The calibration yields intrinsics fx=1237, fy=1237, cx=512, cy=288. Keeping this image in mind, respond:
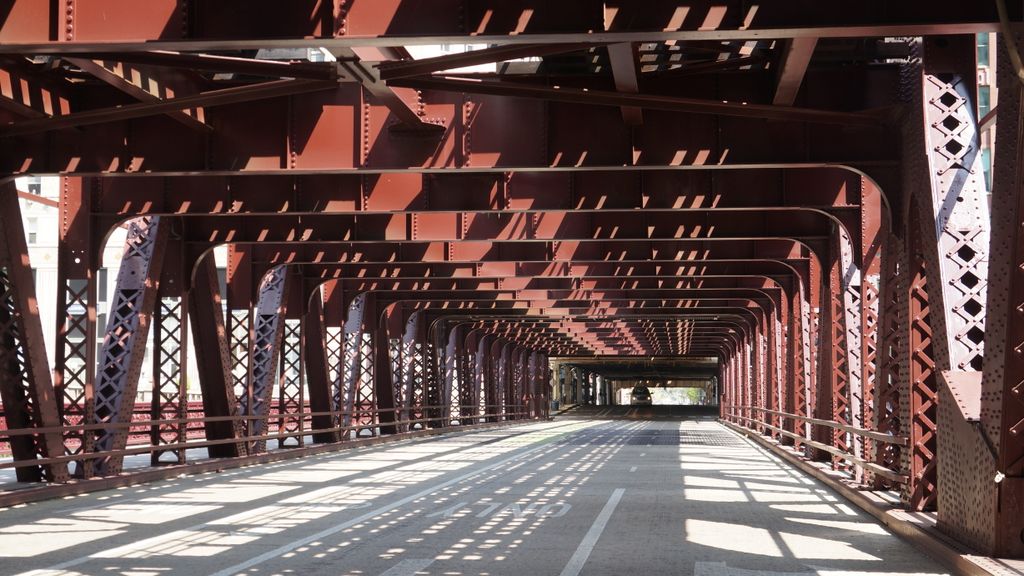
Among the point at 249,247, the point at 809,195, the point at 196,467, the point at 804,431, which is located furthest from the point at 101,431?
the point at 804,431

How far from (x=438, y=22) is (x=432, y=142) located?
6327mm

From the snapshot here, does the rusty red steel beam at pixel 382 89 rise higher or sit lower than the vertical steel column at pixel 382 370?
higher

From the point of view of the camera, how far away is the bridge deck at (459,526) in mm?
10852

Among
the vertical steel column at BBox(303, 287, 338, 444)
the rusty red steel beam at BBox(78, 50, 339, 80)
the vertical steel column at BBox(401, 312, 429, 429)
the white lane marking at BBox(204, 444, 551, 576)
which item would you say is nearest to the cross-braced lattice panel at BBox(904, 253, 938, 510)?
the white lane marking at BBox(204, 444, 551, 576)

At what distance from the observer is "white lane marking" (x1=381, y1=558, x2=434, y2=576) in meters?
10.2

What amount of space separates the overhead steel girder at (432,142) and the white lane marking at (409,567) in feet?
23.2

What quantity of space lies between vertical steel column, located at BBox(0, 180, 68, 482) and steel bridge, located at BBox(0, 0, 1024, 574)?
0.04 meters

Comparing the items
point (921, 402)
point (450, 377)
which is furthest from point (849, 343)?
point (450, 377)

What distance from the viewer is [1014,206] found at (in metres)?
9.59

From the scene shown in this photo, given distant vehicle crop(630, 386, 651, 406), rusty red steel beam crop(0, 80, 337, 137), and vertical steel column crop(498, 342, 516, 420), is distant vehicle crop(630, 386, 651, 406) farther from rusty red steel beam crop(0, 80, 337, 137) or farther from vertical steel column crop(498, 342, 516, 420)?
rusty red steel beam crop(0, 80, 337, 137)

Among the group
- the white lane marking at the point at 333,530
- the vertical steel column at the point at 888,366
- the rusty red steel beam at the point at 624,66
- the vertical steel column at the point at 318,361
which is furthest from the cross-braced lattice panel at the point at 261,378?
the rusty red steel beam at the point at 624,66

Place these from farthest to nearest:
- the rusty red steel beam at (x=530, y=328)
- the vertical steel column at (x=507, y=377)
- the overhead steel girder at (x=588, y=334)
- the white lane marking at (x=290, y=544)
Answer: the vertical steel column at (x=507, y=377)
the overhead steel girder at (x=588, y=334)
the rusty red steel beam at (x=530, y=328)
the white lane marking at (x=290, y=544)

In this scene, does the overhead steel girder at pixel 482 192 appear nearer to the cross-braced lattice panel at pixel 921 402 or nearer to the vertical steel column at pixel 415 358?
the cross-braced lattice panel at pixel 921 402

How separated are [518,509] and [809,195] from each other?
763 cm
